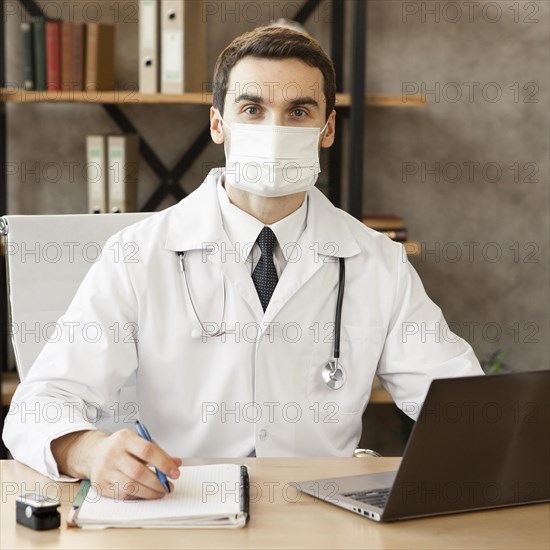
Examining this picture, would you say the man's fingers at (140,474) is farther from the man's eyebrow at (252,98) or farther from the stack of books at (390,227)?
the stack of books at (390,227)

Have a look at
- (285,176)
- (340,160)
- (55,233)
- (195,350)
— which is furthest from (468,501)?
(340,160)

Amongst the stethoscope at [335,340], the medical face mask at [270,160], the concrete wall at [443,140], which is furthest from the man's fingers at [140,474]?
the concrete wall at [443,140]

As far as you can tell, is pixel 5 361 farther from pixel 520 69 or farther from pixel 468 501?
pixel 468 501

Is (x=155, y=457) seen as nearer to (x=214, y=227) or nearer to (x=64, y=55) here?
(x=214, y=227)

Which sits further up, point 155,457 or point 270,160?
point 270,160

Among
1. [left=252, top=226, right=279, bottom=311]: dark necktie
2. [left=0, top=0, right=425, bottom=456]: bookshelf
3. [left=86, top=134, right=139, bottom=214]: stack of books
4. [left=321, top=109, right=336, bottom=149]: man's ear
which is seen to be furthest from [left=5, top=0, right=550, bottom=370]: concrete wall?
[left=252, top=226, right=279, bottom=311]: dark necktie

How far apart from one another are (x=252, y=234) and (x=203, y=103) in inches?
49.1

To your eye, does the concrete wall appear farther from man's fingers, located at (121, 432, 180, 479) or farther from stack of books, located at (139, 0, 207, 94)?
man's fingers, located at (121, 432, 180, 479)

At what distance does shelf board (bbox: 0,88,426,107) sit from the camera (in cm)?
283

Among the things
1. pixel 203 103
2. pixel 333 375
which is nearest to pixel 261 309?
pixel 333 375

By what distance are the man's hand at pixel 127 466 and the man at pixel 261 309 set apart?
0.34 meters

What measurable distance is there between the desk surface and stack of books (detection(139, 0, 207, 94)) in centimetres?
183

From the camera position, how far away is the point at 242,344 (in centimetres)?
168

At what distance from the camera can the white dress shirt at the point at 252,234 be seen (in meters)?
1.73
